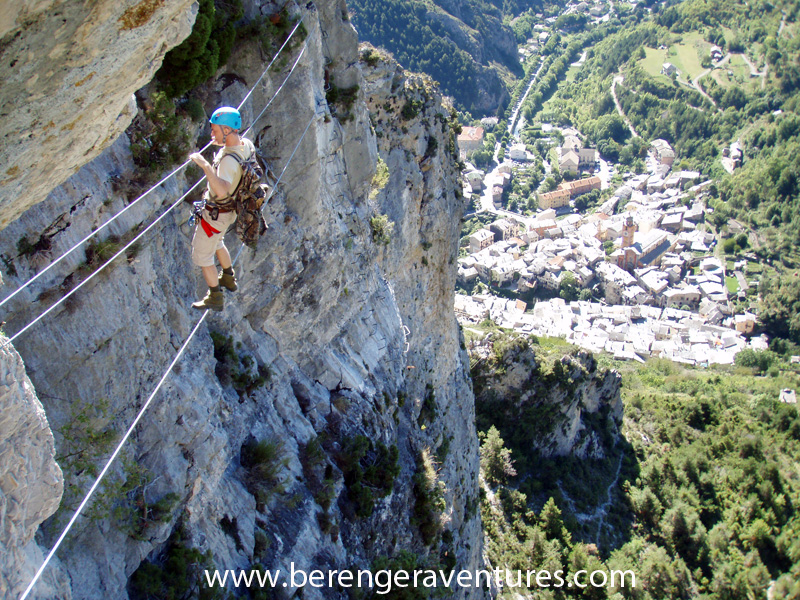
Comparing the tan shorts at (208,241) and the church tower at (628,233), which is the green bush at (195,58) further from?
the church tower at (628,233)

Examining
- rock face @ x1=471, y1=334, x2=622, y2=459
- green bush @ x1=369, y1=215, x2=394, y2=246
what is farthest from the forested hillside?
green bush @ x1=369, y1=215, x2=394, y2=246

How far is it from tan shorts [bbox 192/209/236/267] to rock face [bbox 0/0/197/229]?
2.27 metres

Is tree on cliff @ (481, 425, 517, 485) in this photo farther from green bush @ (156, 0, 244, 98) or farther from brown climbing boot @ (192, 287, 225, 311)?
green bush @ (156, 0, 244, 98)

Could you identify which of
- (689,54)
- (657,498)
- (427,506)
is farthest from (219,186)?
(689,54)

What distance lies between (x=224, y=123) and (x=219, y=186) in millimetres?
769

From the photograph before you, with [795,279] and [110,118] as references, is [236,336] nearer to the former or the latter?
[110,118]

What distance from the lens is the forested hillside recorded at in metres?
94.6

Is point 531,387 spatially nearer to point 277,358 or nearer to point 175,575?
point 277,358

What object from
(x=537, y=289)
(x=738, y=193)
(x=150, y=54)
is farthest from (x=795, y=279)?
(x=150, y=54)

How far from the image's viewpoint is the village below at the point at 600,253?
200 feet

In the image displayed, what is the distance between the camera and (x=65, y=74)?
4320 millimetres

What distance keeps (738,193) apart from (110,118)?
8885 centimetres

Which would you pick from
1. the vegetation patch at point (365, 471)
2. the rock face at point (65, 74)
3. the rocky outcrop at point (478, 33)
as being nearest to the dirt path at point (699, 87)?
the rocky outcrop at point (478, 33)

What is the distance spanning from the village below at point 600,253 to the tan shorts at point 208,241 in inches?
1880
